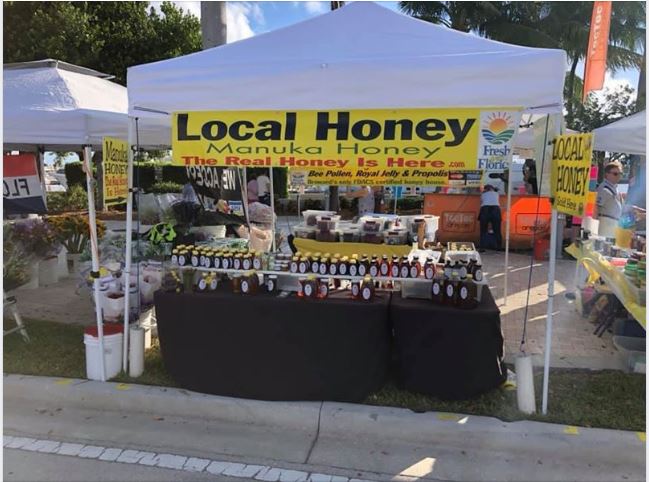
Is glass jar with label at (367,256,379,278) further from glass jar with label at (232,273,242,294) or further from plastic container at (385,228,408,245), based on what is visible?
plastic container at (385,228,408,245)

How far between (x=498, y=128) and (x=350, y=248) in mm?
2398

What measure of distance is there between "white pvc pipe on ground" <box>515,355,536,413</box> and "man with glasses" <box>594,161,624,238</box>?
12.2ft

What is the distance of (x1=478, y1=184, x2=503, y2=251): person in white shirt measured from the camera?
10.6 meters

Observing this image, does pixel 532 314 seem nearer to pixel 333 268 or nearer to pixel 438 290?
pixel 438 290

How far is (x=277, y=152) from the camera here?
3723 millimetres

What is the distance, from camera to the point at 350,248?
550 centimetres

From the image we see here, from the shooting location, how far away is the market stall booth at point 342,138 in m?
3.33

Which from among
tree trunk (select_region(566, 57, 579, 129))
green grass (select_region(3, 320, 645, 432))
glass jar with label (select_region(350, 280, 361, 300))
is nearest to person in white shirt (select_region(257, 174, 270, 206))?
green grass (select_region(3, 320, 645, 432))

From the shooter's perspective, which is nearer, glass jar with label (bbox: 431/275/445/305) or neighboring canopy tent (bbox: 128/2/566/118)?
neighboring canopy tent (bbox: 128/2/566/118)

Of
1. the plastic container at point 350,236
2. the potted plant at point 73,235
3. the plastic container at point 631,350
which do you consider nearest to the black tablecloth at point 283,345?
the plastic container at point 350,236

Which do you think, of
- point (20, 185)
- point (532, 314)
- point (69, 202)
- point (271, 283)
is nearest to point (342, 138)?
point (271, 283)

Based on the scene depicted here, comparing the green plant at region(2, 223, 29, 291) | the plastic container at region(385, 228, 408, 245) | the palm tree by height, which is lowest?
the green plant at region(2, 223, 29, 291)

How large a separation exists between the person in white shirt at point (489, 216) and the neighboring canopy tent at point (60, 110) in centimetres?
698

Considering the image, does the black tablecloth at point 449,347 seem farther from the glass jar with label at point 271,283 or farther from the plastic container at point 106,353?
the plastic container at point 106,353
